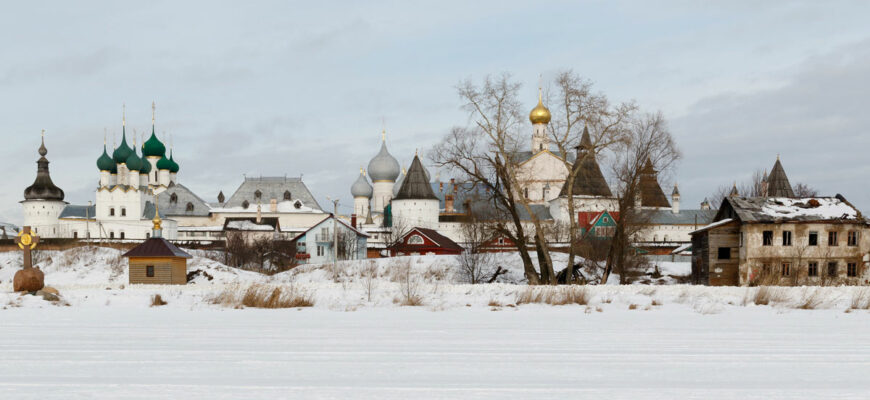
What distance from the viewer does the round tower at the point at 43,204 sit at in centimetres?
8188

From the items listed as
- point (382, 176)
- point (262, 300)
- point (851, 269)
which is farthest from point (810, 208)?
point (382, 176)

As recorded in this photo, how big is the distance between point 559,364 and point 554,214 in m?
75.5

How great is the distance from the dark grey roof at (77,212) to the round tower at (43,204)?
51 cm

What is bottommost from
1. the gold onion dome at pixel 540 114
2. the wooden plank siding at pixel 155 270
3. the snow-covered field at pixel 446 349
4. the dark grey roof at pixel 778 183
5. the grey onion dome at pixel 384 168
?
the wooden plank siding at pixel 155 270

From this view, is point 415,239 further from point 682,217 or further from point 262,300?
point 262,300

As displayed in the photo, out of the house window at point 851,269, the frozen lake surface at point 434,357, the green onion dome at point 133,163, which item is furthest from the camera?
the green onion dome at point 133,163

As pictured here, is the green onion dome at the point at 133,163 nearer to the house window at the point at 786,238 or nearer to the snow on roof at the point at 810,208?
→ the snow on roof at the point at 810,208

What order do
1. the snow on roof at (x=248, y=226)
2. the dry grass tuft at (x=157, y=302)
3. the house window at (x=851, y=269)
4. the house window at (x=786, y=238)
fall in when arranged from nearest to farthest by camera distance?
the dry grass tuft at (x=157, y=302) < the house window at (x=786, y=238) < the house window at (x=851, y=269) < the snow on roof at (x=248, y=226)

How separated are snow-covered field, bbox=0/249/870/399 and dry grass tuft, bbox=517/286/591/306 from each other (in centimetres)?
7

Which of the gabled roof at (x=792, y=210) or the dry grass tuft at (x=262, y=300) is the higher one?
the gabled roof at (x=792, y=210)

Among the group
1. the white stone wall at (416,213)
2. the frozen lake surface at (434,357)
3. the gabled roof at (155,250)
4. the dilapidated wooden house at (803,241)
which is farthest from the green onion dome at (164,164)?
the frozen lake surface at (434,357)

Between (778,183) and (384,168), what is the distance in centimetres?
4630

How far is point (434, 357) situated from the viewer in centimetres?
783

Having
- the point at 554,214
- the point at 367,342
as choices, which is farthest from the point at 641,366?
the point at 554,214
